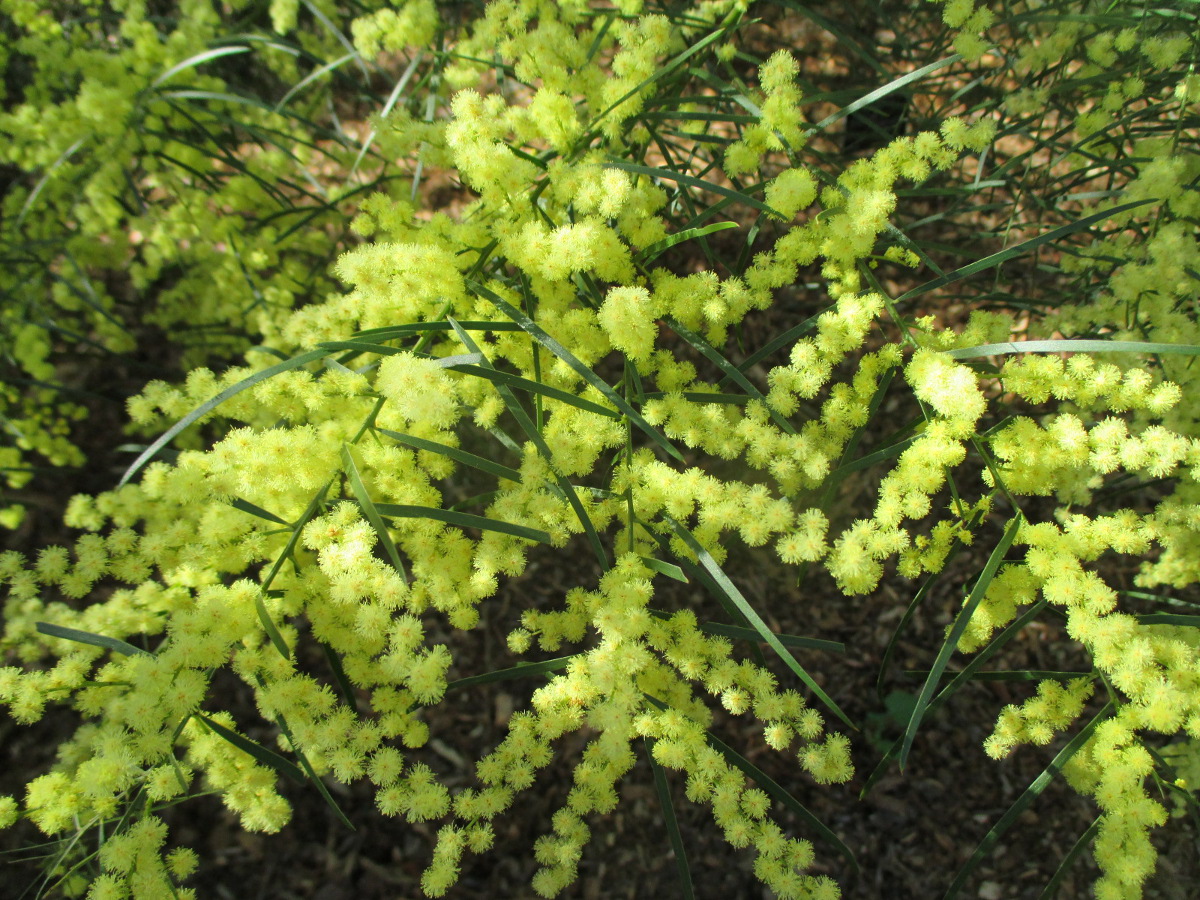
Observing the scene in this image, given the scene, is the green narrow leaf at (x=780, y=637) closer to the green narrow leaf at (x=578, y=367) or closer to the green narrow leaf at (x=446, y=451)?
the green narrow leaf at (x=578, y=367)

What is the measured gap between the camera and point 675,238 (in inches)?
59.1

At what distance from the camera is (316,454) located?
4.62 feet

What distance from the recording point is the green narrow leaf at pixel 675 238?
4.86 ft

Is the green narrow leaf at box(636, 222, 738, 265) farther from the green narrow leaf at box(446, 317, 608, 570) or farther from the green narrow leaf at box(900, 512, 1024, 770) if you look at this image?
the green narrow leaf at box(900, 512, 1024, 770)

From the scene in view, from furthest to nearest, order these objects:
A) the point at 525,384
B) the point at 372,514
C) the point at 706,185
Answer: the point at 706,185
the point at 525,384
the point at 372,514

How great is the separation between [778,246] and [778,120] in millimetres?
260

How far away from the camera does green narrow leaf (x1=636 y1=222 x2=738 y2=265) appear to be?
148 centimetres

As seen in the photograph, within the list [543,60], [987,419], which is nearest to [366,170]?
[543,60]

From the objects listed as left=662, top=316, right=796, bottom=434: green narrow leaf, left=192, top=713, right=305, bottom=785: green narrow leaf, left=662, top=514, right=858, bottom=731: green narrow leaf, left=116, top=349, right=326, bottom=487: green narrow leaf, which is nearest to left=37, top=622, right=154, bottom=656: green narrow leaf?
left=192, top=713, right=305, bottom=785: green narrow leaf

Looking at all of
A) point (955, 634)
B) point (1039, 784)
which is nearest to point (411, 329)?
point (955, 634)

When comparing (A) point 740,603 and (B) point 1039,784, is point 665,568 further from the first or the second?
(B) point 1039,784

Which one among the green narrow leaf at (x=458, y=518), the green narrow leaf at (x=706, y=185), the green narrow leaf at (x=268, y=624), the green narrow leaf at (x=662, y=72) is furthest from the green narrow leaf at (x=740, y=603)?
the green narrow leaf at (x=662, y=72)

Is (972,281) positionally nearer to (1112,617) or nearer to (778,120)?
(778,120)

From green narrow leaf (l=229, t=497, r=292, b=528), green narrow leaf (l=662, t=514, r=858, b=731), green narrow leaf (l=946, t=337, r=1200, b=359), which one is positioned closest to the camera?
green narrow leaf (l=946, t=337, r=1200, b=359)
